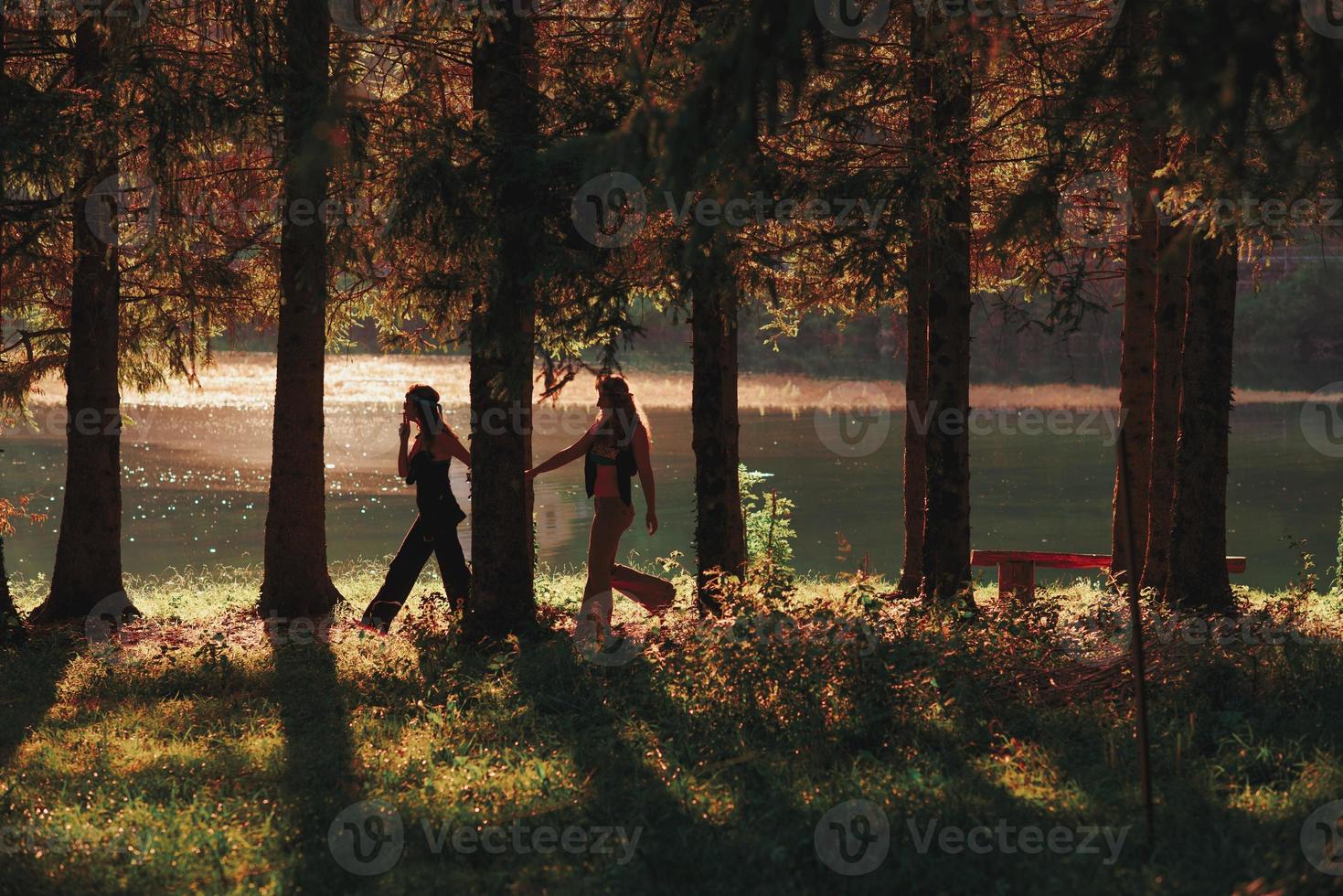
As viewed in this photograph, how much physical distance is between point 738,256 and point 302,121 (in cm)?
341

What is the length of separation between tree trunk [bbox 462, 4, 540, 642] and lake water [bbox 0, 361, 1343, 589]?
41.3 ft

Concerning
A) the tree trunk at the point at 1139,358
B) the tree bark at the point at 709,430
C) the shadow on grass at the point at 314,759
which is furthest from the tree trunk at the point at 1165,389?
the shadow on grass at the point at 314,759

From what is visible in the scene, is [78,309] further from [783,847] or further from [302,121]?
[783,847]

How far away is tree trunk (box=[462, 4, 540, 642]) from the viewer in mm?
9258

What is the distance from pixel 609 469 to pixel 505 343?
132cm

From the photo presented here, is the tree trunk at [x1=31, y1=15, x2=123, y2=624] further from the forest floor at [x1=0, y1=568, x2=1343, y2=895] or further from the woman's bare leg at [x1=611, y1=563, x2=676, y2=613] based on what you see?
the woman's bare leg at [x1=611, y1=563, x2=676, y2=613]

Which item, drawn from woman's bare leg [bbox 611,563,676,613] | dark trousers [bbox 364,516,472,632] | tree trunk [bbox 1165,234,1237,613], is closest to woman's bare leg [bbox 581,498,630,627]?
woman's bare leg [bbox 611,563,676,613]

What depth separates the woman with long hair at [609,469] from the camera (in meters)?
9.84

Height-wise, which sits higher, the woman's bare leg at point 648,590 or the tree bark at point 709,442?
the tree bark at point 709,442

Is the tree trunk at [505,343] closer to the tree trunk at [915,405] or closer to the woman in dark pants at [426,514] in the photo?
the woman in dark pants at [426,514]

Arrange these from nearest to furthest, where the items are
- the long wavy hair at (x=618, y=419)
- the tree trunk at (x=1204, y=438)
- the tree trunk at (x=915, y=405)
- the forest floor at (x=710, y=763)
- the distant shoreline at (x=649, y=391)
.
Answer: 1. the forest floor at (x=710, y=763)
2. the tree trunk at (x=1204, y=438)
3. the long wavy hair at (x=618, y=419)
4. the tree trunk at (x=915, y=405)
5. the distant shoreline at (x=649, y=391)

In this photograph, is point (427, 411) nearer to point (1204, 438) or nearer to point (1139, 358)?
point (1204, 438)

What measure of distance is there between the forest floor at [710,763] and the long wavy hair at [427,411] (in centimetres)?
184

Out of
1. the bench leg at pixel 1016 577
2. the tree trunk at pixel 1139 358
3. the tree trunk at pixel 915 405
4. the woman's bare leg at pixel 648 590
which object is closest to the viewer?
the woman's bare leg at pixel 648 590
